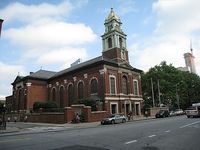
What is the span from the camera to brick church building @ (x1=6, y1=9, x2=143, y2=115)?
145 ft

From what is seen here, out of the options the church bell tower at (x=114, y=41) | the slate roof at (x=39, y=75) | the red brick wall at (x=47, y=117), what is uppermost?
the church bell tower at (x=114, y=41)

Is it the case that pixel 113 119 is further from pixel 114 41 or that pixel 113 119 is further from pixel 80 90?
pixel 114 41

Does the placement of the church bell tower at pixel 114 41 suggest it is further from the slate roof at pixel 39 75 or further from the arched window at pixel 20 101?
the arched window at pixel 20 101

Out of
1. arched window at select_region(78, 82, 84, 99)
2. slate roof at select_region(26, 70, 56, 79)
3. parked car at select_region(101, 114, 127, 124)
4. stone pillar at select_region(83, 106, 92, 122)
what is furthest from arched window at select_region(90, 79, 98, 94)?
slate roof at select_region(26, 70, 56, 79)

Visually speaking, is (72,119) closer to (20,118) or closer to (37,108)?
(37,108)

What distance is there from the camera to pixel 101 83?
144ft

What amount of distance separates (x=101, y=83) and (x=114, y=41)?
11594mm

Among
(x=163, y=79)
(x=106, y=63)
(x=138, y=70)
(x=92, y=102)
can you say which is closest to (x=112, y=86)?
(x=106, y=63)

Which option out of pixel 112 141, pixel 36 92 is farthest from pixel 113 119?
pixel 36 92

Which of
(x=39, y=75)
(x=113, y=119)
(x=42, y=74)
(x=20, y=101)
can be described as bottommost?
(x=113, y=119)

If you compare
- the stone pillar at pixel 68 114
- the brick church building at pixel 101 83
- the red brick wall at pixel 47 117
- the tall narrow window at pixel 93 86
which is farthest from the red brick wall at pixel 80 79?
the red brick wall at pixel 47 117

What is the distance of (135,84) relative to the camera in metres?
52.5

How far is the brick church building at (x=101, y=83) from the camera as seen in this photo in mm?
44156

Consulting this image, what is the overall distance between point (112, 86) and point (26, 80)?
21735 millimetres
